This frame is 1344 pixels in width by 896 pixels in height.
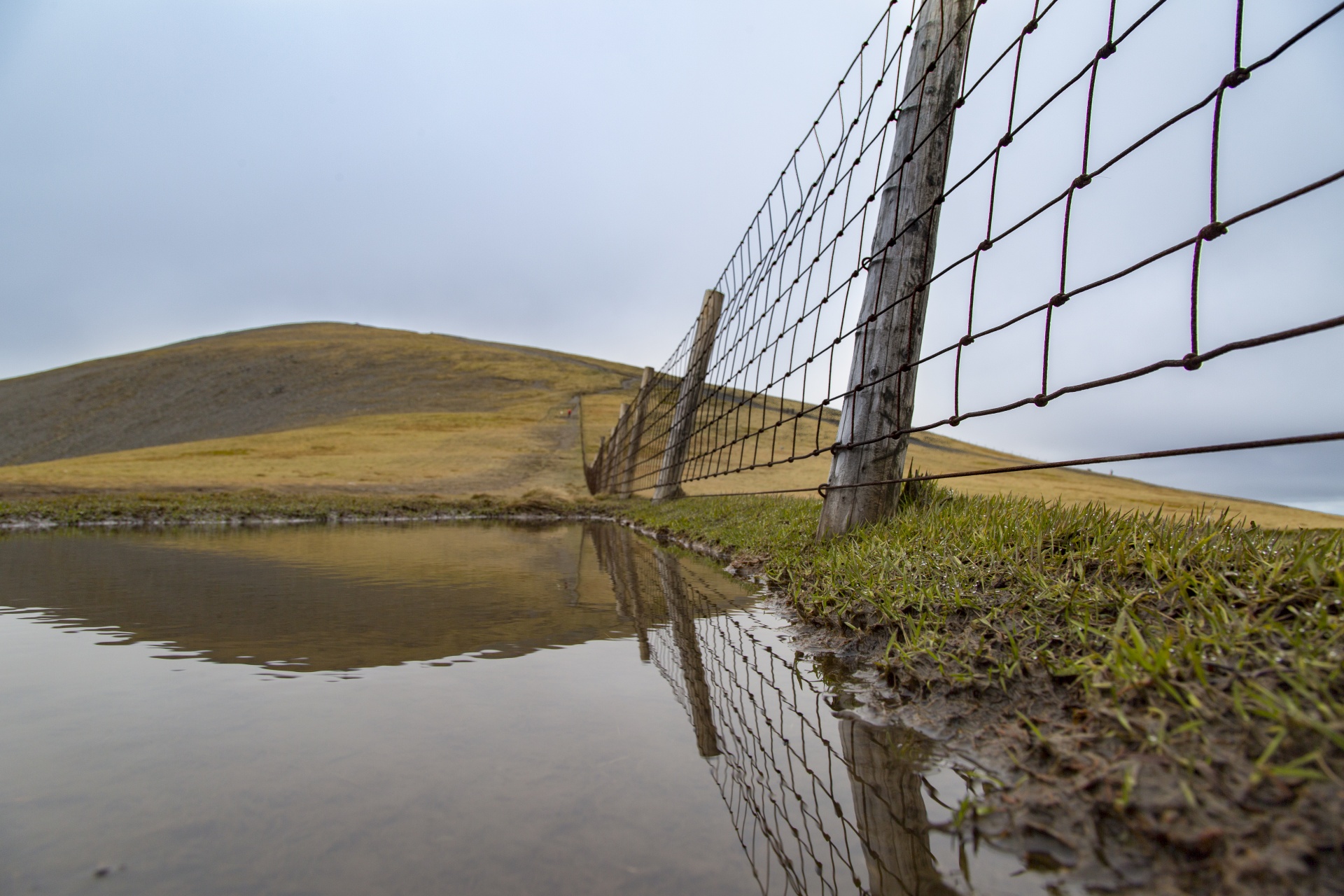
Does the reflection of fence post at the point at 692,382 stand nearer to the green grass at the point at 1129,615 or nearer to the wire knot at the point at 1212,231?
the green grass at the point at 1129,615

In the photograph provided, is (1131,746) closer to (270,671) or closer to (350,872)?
(350,872)

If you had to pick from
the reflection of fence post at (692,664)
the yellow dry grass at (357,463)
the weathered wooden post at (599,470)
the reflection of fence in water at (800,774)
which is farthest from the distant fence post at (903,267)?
the weathered wooden post at (599,470)

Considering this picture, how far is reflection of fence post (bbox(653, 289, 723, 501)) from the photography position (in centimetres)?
883

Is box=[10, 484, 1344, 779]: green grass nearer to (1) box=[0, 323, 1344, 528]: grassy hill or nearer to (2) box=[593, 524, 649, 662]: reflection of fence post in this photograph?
(2) box=[593, 524, 649, 662]: reflection of fence post

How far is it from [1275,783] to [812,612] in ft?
5.51

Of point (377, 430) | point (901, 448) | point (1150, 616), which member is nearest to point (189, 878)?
point (1150, 616)

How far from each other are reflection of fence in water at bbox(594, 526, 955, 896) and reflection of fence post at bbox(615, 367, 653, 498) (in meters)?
8.69

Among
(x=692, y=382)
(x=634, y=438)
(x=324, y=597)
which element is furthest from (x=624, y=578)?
(x=634, y=438)

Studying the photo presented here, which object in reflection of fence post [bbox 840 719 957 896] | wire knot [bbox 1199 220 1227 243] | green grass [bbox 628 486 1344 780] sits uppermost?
wire knot [bbox 1199 220 1227 243]

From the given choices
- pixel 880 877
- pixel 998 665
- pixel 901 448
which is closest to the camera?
pixel 880 877

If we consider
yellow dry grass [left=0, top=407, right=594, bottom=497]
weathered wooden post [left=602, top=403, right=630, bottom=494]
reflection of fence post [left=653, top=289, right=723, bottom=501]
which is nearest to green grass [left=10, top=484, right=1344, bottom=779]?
reflection of fence post [left=653, top=289, right=723, bottom=501]

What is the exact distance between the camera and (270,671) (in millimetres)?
1885

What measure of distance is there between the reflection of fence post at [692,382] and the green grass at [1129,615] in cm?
598

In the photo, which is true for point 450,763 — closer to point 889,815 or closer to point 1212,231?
point 889,815
